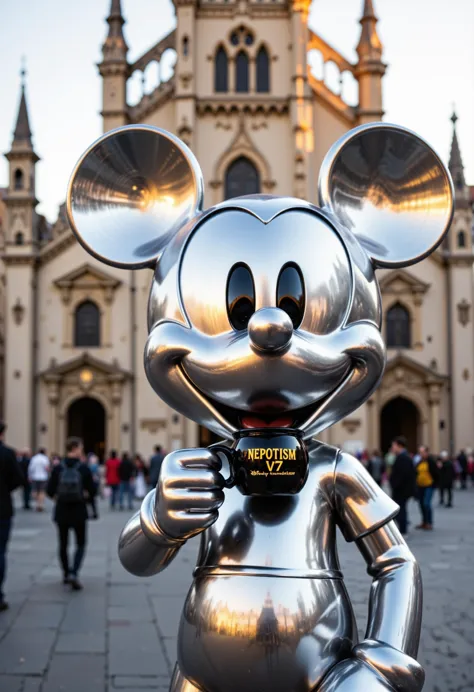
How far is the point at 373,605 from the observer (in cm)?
236

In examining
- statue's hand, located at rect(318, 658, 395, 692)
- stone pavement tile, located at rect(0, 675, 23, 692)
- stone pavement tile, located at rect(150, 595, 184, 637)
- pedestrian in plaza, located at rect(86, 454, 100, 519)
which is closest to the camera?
statue's hand, located at rect(318, 658, 395, 692)

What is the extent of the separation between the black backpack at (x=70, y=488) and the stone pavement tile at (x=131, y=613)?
46.5 inches

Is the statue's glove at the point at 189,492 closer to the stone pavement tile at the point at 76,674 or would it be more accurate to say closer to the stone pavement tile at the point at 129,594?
the stone pavement tile at the point at 76,674

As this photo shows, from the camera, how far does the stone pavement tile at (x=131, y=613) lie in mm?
6680

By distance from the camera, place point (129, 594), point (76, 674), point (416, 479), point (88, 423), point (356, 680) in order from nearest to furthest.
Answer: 1. point (356, 680)
2. point (76, 674)
3. point (129, 594)
4. point (416, 479)
5. point (88, 423)

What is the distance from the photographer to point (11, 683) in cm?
494

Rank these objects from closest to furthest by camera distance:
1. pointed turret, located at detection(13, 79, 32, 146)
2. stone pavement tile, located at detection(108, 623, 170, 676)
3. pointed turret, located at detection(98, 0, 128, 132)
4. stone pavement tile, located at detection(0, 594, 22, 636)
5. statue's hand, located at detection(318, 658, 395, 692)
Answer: statue's hand, located at detection(318, 658, 395, 692) < stone pavement tile, located at detection(108, 623, 170, 676) < stone pavement tile, located at detection(0, 594, 22, 636) < pointed turret, located at detection(98, 0, 128, 132) < pointed turret, located at detection(13, 79, 32, 146)

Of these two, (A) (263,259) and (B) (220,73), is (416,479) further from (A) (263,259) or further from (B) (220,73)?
(B) (220,73)

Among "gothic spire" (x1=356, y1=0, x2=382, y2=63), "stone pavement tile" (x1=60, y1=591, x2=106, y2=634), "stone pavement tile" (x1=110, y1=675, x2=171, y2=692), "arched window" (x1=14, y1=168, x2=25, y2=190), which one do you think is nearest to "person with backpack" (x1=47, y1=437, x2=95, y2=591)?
"stone pavement tile" (x1=60, y1=591, x2=106, y2=634)

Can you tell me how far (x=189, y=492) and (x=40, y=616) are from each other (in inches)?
204

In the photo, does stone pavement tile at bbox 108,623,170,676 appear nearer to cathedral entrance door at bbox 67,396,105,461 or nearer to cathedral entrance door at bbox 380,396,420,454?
cathedral entrance door at bbox 67,396,105,461

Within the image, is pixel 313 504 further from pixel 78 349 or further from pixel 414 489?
pixel 78 349

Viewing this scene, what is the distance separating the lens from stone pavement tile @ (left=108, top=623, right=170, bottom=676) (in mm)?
5234

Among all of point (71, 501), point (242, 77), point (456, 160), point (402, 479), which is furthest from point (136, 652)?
point (456, 160)
